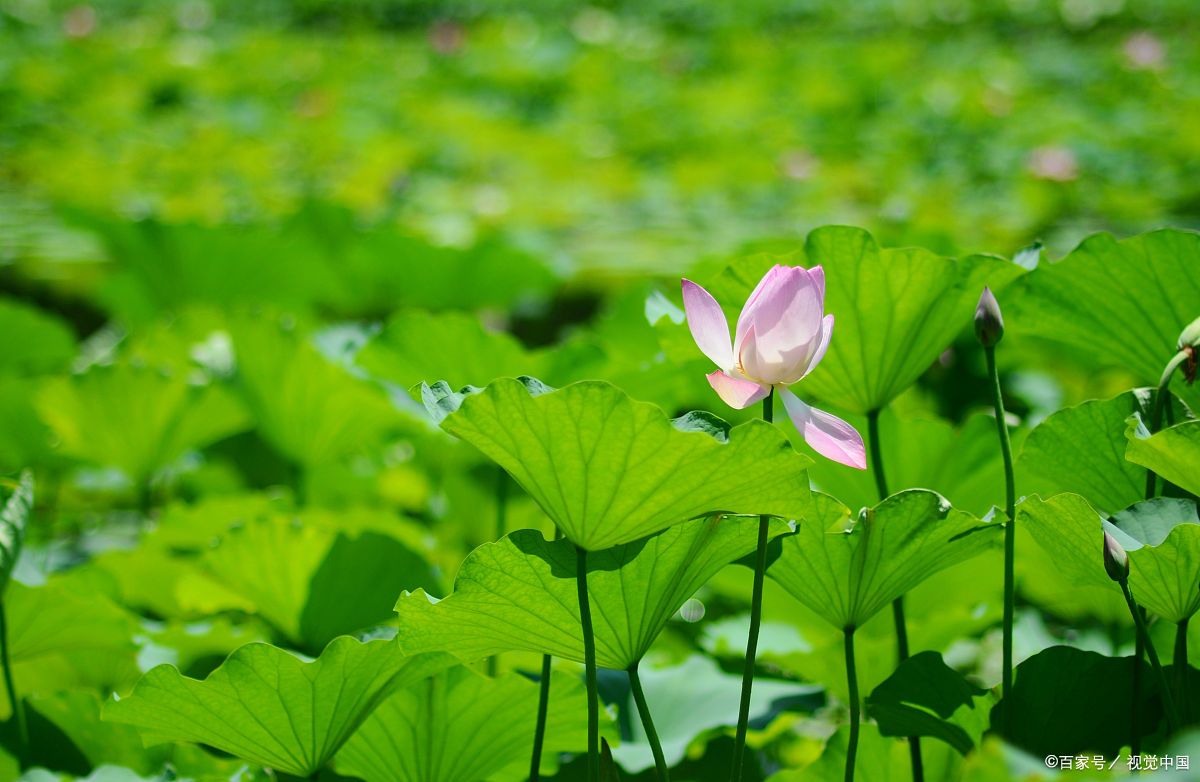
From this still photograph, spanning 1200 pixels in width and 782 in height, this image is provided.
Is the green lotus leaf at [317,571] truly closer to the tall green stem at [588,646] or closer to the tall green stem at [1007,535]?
the tall green stem at [588,646]

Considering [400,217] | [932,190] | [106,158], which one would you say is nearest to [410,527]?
[400,217]

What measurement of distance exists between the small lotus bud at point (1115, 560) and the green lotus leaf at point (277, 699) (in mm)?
334

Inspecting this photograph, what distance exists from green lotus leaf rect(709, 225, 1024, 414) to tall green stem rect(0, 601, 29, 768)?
530 mm

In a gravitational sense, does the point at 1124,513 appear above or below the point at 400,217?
above

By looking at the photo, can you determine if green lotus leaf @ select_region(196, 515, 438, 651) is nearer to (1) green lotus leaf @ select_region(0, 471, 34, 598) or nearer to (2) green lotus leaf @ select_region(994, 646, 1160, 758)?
(1) green lotus leaf @ select_region(0, 471, 34, 598)

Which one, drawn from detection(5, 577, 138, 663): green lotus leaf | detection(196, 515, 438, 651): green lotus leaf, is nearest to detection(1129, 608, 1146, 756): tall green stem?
detection(196, 515, 438, 651): green lotus leaf

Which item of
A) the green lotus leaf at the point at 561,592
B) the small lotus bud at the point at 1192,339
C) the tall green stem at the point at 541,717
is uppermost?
the small lotus bud at the point at 1192,339

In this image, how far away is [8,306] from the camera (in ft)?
4.64

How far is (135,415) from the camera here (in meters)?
1.15

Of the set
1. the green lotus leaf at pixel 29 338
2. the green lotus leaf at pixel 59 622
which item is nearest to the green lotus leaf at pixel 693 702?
the green lotus leaf at pixel 59 622

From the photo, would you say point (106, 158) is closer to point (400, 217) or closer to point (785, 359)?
point (400, 217)

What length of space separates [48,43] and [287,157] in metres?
2.44

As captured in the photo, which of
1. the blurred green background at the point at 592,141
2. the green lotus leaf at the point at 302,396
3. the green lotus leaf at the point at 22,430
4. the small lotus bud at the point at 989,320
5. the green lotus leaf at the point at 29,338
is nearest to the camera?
the small lotus bud at the point at 989,320

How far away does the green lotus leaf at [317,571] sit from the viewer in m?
0.83
